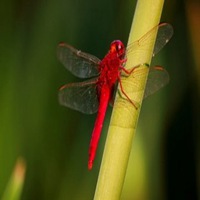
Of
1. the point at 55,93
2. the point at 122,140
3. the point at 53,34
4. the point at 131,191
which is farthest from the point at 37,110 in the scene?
the point at 122,140

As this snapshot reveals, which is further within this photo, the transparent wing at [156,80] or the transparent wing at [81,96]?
the transparent wing at [81,96]

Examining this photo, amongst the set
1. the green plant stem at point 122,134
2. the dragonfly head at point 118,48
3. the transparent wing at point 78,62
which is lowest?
the green plant stem at point 122,134

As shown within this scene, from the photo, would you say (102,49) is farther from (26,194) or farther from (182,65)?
(26,194)

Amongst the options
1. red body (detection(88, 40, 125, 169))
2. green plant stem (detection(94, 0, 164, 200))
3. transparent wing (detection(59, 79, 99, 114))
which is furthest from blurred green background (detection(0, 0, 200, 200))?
green plant stem (detection(94, 0, 164, 200))

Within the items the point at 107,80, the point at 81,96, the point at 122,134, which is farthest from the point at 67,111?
the point at 122,134

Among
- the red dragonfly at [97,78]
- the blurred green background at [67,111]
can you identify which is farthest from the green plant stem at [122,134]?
the blurred green background at [67,111]

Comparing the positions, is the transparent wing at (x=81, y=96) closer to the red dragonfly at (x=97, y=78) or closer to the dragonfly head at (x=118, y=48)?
the red dragonfly at (x=97, y=78)

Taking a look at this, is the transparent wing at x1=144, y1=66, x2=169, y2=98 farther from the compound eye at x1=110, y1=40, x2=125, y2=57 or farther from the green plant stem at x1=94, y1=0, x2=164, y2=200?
the green plant stem at x1=94, y1=0, x2=164, y2=200

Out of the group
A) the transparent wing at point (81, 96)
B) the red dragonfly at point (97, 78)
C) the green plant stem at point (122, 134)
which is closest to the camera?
the green plant stem at point (122, 134)
